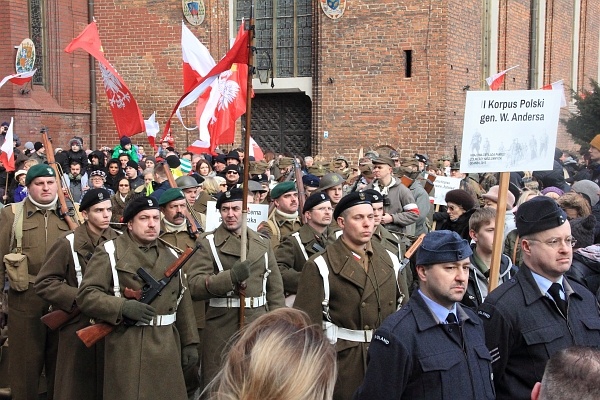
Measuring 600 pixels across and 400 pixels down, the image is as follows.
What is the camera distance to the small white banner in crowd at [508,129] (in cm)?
532

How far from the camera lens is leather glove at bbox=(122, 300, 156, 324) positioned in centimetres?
555

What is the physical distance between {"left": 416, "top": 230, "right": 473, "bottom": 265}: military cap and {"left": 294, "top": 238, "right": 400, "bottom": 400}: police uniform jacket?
4.59ft

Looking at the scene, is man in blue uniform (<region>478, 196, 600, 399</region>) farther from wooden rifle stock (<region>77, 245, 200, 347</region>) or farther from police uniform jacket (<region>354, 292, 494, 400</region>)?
wooden rifle stock (<region>77, 245, 200, 347</region>)

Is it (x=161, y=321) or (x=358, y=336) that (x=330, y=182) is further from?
(x=358, y=336)

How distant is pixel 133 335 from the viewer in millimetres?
5742

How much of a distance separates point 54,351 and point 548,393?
231 inches

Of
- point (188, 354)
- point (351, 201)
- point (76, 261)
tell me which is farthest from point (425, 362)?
point (76, 261)

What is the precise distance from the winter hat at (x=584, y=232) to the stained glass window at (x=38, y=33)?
64.1ft

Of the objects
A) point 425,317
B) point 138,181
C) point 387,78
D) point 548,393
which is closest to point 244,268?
point 425,317

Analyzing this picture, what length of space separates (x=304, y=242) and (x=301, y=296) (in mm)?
1708

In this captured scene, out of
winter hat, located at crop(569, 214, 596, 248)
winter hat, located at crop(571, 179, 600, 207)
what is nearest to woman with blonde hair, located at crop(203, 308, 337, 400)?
winter hat, located at crop(569, 214, 596, 248)

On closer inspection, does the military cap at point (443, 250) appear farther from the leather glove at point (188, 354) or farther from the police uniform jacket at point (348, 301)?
the leather glove at point (188, 354)

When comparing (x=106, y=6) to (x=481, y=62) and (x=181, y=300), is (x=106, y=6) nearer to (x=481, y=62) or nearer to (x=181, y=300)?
(x=481, y=62)

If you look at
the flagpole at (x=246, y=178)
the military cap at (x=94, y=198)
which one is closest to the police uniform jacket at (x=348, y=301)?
the flagpole at (x=246, y=178)
